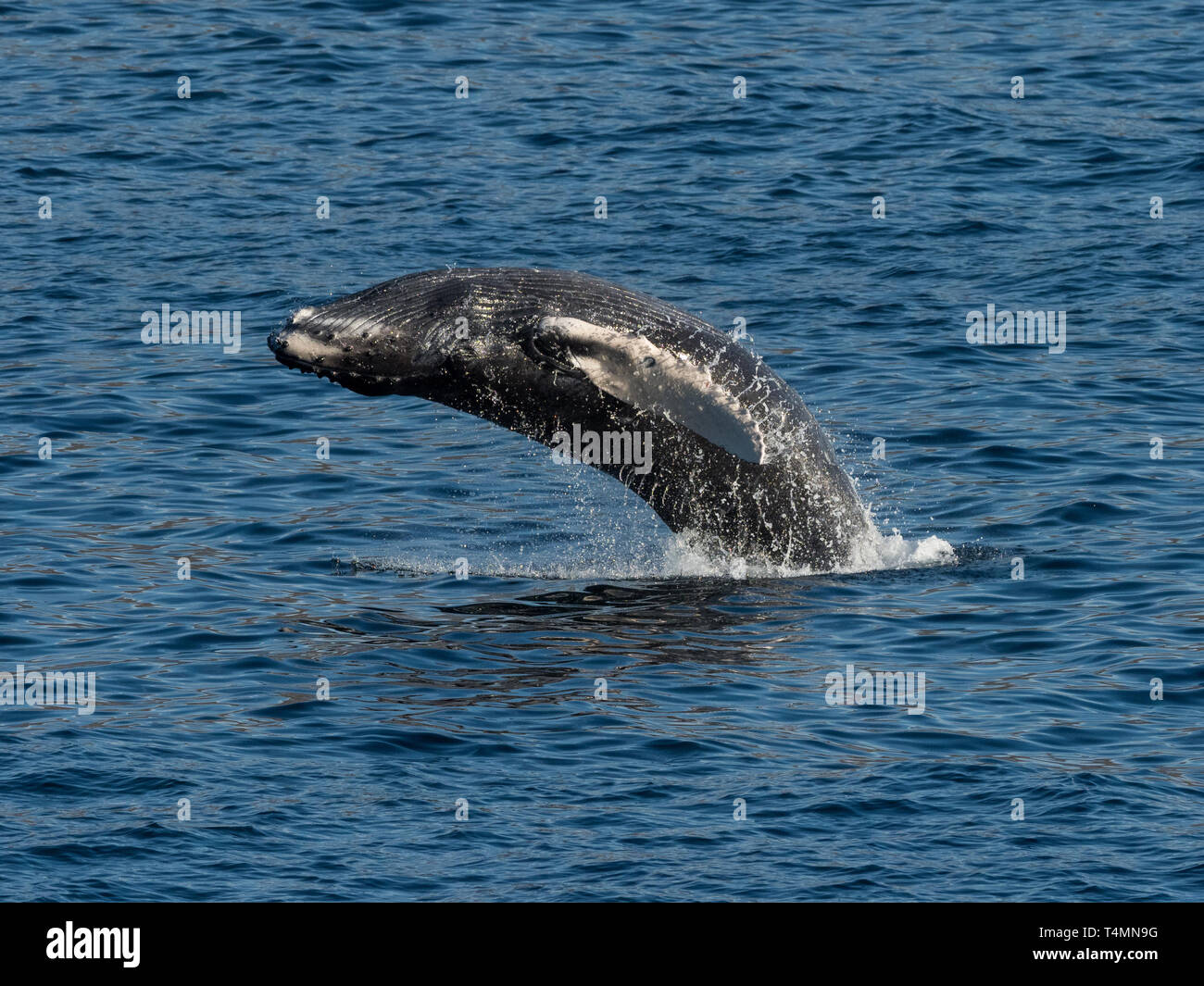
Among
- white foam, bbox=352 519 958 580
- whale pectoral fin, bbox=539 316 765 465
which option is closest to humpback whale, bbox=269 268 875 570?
whale pectoral fin, bbox=539 316 765 465

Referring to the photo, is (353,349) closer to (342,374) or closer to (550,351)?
(342,374)

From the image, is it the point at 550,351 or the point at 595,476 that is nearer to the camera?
the point at 550,351

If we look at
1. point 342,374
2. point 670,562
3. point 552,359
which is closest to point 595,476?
point 670,562

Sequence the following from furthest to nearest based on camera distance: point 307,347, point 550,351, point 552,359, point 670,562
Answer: point 670,562
point 552,359
point 550,351
point 307,347

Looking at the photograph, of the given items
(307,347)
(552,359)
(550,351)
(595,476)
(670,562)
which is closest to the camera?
(307,347)

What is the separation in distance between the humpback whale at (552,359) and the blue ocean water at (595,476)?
200cm

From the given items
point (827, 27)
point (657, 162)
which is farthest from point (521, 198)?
point (827, 27)

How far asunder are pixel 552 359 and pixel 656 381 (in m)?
1.05

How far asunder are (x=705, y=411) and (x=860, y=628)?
2.67m

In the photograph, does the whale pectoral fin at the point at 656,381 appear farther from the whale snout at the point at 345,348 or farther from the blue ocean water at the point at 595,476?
the blue ocean water at the point at 595,476

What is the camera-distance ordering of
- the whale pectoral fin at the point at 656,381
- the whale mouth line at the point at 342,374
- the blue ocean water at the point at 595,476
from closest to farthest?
the blue ocean water at the point at 595,476, the whale pectoral fin at the point at 656,381, the whale mouth line at the point at 342,374

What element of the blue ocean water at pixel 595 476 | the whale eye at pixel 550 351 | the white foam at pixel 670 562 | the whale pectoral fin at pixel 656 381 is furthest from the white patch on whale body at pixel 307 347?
the white foam at pixel 670 562

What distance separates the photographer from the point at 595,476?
26.4 m

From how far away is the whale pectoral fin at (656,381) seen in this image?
19109 mm
